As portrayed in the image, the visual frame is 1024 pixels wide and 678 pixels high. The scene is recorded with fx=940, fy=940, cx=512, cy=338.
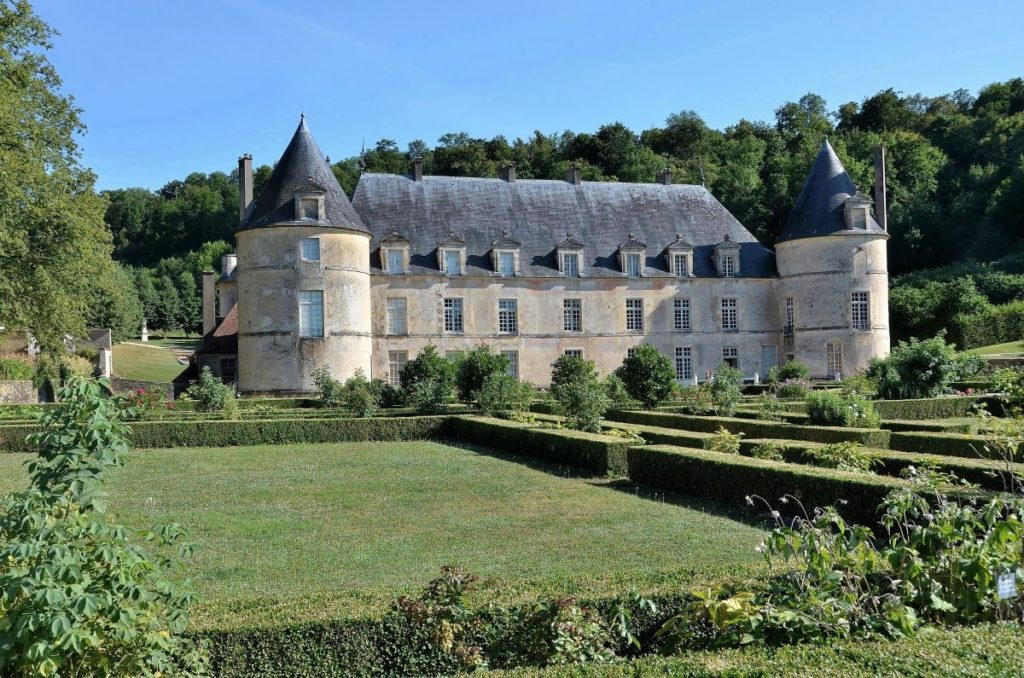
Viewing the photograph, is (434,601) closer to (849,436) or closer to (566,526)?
(566,526)

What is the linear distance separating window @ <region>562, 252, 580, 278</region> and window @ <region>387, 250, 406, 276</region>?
232 inches

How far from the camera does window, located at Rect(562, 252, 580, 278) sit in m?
34.4

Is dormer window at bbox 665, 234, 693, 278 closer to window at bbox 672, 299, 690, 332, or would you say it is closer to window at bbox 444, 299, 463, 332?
window at bbox 672, 299, 690, 332

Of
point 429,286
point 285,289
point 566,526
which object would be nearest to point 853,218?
point 429,286

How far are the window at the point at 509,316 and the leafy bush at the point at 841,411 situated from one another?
56.7 ft

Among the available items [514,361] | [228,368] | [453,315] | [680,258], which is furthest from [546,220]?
[228,368]

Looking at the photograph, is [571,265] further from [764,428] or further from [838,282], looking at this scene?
[764,428]

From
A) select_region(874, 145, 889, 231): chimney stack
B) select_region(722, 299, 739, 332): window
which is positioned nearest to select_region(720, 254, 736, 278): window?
select_region(722, 299, 739, 332): window

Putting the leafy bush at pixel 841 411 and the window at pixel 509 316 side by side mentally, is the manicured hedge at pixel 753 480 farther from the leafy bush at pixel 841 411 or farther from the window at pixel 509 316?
the window at pixel 509 316

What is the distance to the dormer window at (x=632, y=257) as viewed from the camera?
114ft


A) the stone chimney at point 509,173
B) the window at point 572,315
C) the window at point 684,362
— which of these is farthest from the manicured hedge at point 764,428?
the stone chimney at point 509,173

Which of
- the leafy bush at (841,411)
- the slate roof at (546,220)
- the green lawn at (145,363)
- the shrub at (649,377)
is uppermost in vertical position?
the slate roof at (546,220)

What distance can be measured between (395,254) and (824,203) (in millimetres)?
15624

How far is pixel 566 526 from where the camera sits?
9.55m
